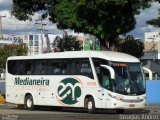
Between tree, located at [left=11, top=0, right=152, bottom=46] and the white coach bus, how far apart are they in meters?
4.72

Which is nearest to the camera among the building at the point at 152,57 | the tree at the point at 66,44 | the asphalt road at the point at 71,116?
the asphalt road at the point at 71,116

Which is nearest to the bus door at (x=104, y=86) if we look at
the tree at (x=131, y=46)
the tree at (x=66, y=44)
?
the tree at (x=66, y=44)

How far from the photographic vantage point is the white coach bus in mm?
25891

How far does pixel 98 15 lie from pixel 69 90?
671 cm

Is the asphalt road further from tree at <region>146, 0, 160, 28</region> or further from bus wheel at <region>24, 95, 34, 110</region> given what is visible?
tree at <region>146, 0, 160, 28</region>

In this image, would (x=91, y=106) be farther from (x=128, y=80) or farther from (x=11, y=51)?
(x=11, y=51)

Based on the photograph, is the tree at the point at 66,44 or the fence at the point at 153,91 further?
the tree at the point at 66,44

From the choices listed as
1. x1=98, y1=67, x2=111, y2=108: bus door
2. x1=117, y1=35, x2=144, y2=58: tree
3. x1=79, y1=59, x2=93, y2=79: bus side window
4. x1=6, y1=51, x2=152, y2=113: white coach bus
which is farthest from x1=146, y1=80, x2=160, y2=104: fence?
x1=117, y1=35, x2=144, y2=58: tree

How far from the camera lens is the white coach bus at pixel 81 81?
2589 centimetres

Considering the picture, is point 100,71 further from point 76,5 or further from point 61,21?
point 61,21

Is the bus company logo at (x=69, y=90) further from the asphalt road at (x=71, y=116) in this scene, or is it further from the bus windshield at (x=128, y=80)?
the bus windshield at (x=128, y=80)

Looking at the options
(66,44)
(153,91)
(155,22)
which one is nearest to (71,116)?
(153,91)

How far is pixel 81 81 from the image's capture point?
2714 cm

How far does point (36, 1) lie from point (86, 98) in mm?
11851
